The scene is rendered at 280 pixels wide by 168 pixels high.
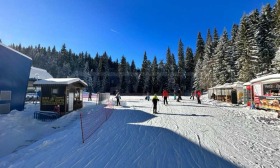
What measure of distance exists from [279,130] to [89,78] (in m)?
77.3

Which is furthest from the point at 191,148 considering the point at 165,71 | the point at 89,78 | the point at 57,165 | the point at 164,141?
the point at 89,78

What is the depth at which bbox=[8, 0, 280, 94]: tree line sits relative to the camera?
3353 centimetres

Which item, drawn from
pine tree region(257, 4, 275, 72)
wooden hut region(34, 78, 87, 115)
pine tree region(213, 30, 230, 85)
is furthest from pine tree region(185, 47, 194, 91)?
wooden hut region(34, 78, 87, 115)

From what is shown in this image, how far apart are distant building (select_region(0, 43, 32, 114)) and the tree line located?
30.3m

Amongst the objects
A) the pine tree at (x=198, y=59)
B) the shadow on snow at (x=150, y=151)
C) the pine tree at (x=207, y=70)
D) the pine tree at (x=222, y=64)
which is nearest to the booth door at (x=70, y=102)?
the shadow on snow at (x=150, y=151)

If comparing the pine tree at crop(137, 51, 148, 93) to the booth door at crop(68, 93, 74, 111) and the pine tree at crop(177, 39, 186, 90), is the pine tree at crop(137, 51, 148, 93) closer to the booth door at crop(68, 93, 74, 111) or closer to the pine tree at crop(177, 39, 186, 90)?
the pine tree at crop(177, 39, 186, 90)

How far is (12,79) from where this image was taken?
19734 millimetres

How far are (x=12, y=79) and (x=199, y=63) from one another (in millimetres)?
55287

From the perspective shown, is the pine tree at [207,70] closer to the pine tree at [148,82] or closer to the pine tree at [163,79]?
the pine tree at [163,79]

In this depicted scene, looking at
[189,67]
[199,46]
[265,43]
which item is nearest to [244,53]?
[265,43]

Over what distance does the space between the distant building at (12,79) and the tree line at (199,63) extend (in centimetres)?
3032

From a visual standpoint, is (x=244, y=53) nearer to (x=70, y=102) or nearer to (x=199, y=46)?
(x=70, y=102)

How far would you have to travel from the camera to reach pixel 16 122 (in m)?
15.4

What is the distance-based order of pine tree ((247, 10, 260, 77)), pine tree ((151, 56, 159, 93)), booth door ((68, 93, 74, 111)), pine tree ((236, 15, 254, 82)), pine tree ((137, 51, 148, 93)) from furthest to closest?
pine tree ((137, 51, 148, 93)), pine tree ((151, 56, 159, 93)), pine tree ((236, 15, 254, 82)), pine tree ((247, 10, 260, 77)), booth door ((68, 93, 74, 111))
